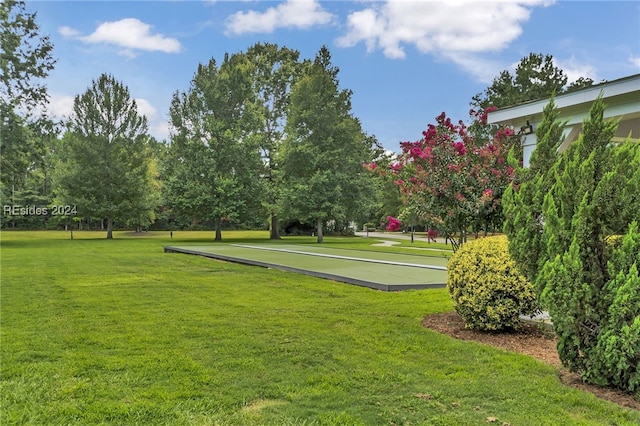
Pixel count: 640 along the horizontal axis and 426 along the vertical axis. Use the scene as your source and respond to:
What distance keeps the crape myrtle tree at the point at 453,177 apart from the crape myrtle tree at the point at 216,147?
20.9 meters

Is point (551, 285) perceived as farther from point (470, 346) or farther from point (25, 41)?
point (25, 41)

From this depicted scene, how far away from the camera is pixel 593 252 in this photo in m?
3.00

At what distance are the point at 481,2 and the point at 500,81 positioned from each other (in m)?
24.3

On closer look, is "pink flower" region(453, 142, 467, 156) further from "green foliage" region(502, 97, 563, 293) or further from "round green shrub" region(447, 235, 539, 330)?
"green foliage" region(502, 97, 563, 293)

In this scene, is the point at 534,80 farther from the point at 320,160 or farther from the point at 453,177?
the point at 453,177

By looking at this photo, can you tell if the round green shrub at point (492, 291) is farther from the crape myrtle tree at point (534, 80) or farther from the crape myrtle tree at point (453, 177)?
the crape myrtle tree at point (534, 80)

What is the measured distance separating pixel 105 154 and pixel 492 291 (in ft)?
90.1

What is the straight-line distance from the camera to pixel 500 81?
97.3 ft

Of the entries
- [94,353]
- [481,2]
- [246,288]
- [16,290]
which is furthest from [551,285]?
[16,290]

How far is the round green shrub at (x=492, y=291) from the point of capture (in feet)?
14.8

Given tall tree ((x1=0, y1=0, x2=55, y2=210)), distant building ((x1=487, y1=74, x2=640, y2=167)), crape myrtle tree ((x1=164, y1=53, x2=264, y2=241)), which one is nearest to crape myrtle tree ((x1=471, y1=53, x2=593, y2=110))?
crape myrtle tree ((x1=164, y1=53, x2=264, y2=241))

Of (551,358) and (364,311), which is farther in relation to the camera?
(364,311)

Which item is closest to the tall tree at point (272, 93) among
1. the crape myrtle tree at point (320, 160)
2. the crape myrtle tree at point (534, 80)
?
the crape myrtle tree at point (320, 160)

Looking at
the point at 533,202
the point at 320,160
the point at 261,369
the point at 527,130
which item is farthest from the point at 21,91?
the point at 533,202
